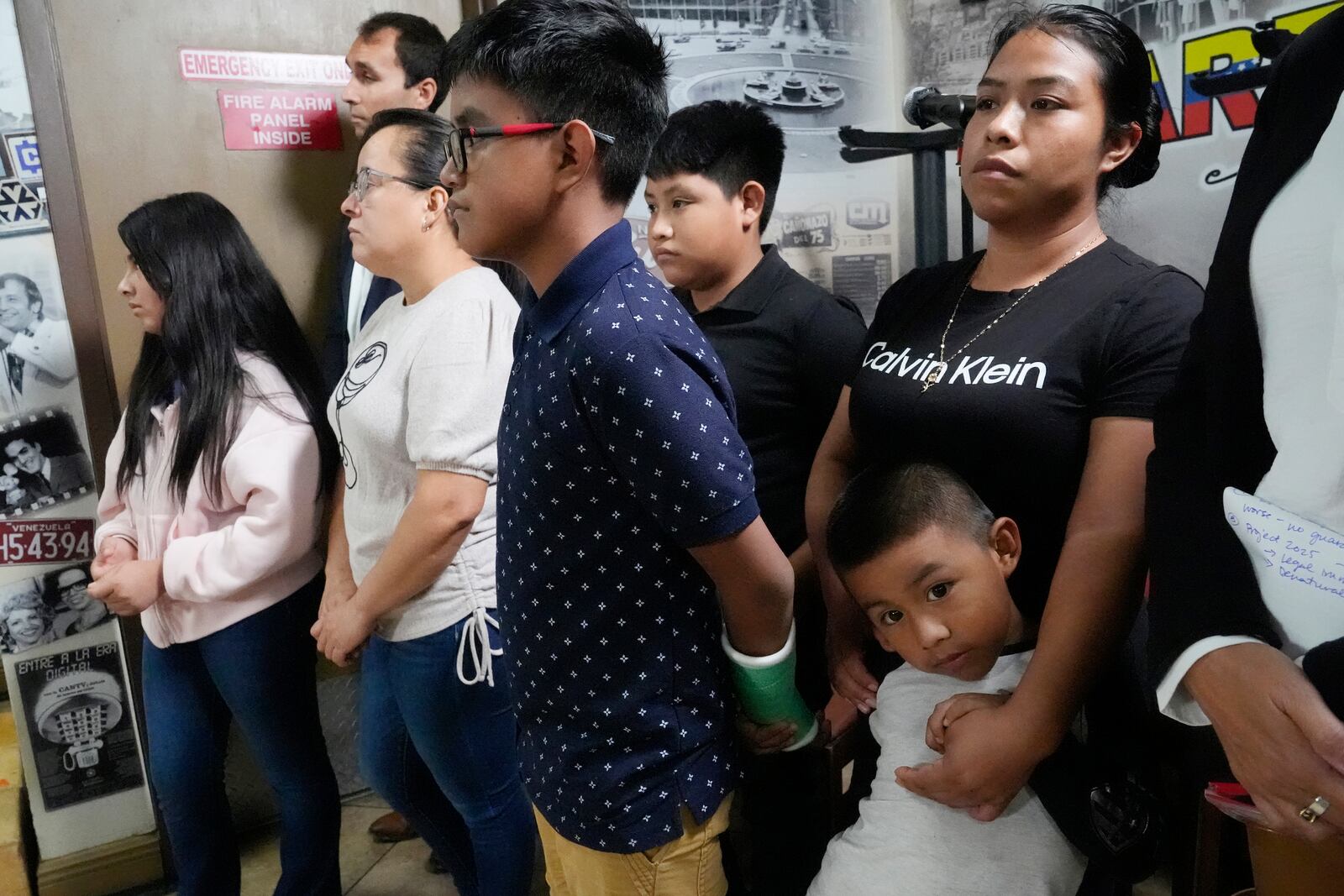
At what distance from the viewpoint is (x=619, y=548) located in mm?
1021

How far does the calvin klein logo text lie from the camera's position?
40.0 inches

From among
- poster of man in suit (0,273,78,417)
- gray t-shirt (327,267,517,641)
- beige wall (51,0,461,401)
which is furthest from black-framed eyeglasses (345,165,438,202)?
poster of man in suit (0,273,78,417)

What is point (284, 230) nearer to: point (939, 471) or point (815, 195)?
point (815, 195)

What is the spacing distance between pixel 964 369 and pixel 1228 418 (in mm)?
319

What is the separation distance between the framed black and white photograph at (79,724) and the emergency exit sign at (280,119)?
1245mm

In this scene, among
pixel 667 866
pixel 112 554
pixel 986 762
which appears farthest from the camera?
pixel 112 554

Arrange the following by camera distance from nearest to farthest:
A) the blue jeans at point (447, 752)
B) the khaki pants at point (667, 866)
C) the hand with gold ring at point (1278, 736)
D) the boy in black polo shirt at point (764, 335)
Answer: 1. the hand with gold ring at point (1278, 736)
2. the khaki pants at point (667, 866)
3. the boy in black polo shirt at point (764, 335)
4. the blue jeans at point (447, 752)

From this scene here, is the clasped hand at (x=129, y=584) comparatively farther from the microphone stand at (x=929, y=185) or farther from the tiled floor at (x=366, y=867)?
the microphone stand at (x=929, y=185)

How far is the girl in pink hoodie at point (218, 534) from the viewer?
171 cm

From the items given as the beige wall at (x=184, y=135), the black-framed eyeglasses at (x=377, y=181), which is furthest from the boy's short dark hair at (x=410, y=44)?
the black-framed eyeglasses at (x=377, y=181)

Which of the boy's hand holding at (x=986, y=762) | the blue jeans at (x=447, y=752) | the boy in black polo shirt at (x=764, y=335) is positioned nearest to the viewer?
the boy's hand holding at (x=986, y=762)

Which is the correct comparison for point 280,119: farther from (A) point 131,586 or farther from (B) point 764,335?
(B) point 764,335

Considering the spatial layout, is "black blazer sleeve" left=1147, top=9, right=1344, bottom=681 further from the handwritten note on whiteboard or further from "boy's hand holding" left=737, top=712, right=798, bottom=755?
"boy's hand holding" left=737, top=712, right=798, bottom=755

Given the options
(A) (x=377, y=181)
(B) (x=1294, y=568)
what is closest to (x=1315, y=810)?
(B) (x=1294, y=568)
